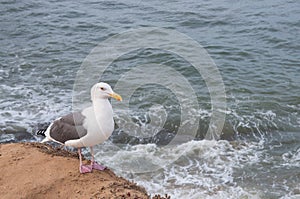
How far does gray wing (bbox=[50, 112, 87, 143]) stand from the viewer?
566 centimetres

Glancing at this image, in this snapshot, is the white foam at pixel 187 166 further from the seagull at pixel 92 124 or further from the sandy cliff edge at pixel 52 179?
the seagull at pixel 92 124

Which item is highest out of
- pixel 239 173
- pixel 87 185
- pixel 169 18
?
pixel 169 18

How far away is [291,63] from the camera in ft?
43.6

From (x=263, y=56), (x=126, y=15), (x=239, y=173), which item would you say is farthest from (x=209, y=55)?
(x=239, y=173)

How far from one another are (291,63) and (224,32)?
329cm

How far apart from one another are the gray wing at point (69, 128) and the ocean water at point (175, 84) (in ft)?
8.41

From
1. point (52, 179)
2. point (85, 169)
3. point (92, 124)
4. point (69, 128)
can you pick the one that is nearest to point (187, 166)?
point (85, 169)

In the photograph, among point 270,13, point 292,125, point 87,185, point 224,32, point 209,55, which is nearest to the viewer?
point 87,185

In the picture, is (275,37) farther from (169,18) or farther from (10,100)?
(10,100)

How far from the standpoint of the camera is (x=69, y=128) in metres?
5.82

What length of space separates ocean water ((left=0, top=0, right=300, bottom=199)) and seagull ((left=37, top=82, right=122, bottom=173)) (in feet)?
8.33

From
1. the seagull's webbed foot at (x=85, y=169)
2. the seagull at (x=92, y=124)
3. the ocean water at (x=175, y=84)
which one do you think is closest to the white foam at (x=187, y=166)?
the ocean water at (x=175, y=84)

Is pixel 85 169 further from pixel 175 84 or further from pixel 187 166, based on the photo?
pixel 175 84

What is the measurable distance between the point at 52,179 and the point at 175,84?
7445 mm
